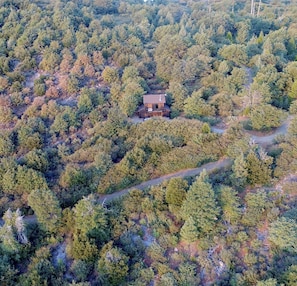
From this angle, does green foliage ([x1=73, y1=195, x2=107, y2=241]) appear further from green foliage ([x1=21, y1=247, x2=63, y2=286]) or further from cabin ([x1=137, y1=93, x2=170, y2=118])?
cabin ([x1=137, y1=93, x2=170, y2=118])

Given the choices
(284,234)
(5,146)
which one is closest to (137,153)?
(5,146)

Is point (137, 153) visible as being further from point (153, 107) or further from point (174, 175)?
point (153, 107)

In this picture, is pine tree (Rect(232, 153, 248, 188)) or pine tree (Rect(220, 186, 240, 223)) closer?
pine tree (Rect(220, 186, 240, 223))

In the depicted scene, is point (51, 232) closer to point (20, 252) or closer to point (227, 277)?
point (20, 252)

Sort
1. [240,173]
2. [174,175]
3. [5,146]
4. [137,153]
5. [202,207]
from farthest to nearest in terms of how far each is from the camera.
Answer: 1. [5,146]
2. [137,153]
3. [174,175]
4. [240,173]
5. [202,207]

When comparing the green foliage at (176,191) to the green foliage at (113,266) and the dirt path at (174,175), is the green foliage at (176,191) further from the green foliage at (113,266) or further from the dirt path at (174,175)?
the green foliage at (113,266)

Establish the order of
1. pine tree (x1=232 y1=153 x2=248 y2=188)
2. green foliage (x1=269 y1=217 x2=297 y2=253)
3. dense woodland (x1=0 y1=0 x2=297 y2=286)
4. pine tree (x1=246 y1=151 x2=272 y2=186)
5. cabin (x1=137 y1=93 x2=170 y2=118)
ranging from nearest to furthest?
green foliage (x1=269 y1=217 x2=297 y2=253) → dense woodland (x1=0 y1=0 x2=297 y2=286) → pine tree (x1=232 y1=153 x2=248 y2=188) → pine tree (x1=246 y1=151 x2=272 y2=186) → cabin (x1=137 y1=93 x2=170 y2=118)

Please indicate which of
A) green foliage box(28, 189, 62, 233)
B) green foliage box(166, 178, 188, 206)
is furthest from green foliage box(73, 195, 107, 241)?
green foliage box(166, 178, 188, 206)

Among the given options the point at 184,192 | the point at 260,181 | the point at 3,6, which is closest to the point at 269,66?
the point at 260,181
